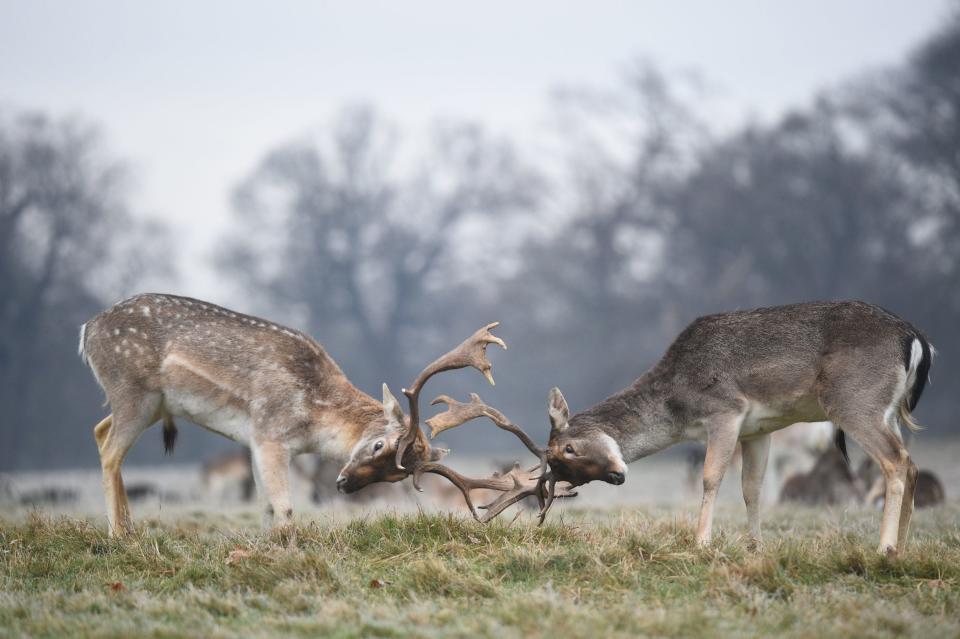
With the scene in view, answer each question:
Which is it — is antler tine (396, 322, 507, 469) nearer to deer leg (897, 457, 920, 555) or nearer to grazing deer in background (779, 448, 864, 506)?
deer leg (897, 457, 920, 555)

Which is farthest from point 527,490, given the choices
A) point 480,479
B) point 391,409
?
point 391,409

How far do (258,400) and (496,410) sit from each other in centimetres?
182

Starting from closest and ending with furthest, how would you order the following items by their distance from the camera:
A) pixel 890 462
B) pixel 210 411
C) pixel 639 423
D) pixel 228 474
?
pixel 890 462 → pixel 639 423 → pixel 210 411 → pixel 228 474

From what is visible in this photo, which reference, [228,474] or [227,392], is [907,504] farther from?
[228,474]

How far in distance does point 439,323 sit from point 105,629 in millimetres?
46644

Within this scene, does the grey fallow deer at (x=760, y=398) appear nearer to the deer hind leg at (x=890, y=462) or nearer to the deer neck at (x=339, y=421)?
the deer hind leg at (x=890, y=462)

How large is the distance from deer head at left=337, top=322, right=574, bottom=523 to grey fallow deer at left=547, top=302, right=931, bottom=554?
9.8 inches

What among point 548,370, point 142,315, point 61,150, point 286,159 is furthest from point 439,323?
point 142,315

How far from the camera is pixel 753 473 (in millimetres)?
8570

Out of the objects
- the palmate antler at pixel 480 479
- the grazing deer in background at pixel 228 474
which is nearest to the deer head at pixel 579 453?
the palmate antler at pixel 480 479

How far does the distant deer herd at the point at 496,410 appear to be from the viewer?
7840 millimetres

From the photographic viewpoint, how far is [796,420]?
8.28 meters

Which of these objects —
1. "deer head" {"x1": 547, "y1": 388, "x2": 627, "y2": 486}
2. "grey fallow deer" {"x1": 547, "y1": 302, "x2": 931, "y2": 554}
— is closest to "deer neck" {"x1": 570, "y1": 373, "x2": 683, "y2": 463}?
"grey fallow deer" {"x1": 547, "y1": 302, "x2": 931, "y2": 554}

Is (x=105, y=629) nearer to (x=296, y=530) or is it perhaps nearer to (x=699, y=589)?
(x=296, y=530)
